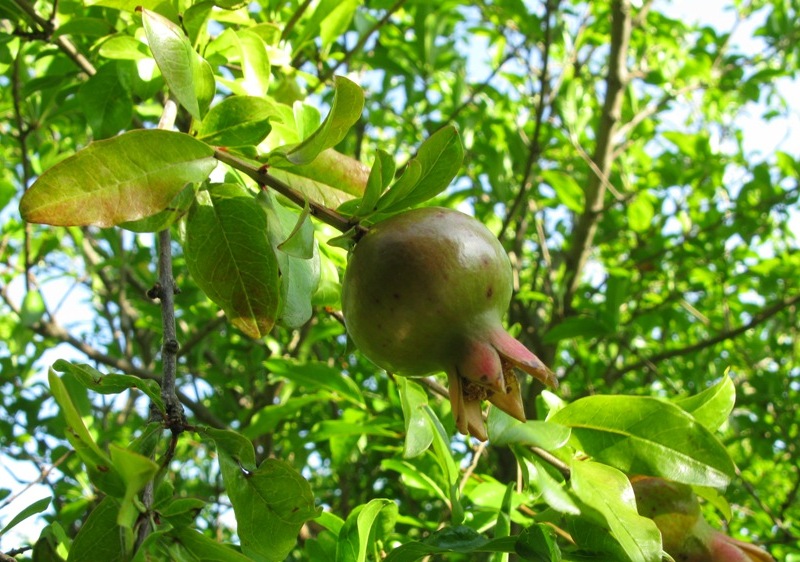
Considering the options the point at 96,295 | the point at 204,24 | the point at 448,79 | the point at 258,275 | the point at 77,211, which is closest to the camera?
the point at 77,211

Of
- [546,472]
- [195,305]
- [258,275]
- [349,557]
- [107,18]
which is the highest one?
[107,18]

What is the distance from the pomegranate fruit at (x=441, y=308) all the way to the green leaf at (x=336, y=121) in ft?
0.31

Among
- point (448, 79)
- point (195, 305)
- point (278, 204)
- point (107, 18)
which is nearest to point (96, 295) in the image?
point (195, 305)

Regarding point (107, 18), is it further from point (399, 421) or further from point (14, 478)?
point (14, 478)

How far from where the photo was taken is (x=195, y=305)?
85.0 inches

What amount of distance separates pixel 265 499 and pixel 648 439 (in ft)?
1.32

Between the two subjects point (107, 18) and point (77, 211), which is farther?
point (107, 18)

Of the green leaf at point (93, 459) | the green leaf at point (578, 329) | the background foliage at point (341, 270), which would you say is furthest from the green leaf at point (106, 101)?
the green leaf at point (578, 329)

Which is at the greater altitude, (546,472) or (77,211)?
(77,211)

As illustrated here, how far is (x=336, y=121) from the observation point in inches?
27.5

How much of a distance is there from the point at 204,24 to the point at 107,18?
349mm

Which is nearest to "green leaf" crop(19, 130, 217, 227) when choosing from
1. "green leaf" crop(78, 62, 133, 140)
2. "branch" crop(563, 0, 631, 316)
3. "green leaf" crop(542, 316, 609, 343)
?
"green leaf" crop(78, 62, 133, 140)

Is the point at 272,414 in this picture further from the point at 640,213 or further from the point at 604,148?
the point at 640,213

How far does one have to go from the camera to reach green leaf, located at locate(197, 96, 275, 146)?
0.81 m
